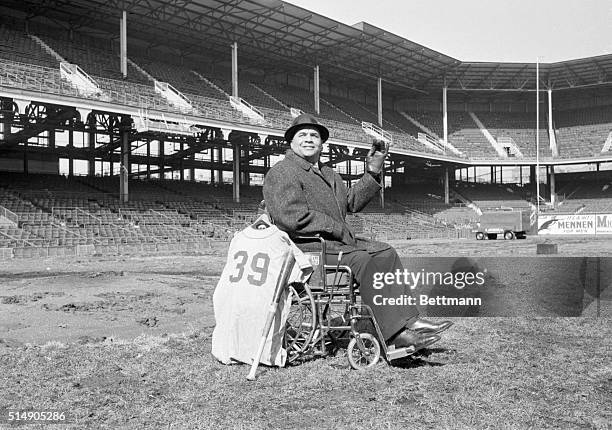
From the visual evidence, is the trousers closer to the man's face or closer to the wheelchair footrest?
the wheelchair footrest

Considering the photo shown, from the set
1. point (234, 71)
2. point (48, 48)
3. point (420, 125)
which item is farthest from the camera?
point (420, 125)

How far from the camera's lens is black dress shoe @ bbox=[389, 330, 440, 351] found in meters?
4.09

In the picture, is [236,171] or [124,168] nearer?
[124,168]

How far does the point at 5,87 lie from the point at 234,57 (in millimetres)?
16785

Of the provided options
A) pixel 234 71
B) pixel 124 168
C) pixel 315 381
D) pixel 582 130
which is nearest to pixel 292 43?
pixel 234 71

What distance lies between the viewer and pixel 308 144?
477cm

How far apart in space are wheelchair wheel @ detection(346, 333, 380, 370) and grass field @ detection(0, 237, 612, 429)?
3.0 inches

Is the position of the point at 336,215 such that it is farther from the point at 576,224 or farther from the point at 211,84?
the point at 576,224

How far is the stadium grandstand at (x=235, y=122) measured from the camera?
26578 millimetres

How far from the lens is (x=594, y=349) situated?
4793 mm

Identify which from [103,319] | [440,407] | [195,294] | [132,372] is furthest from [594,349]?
[195,294]

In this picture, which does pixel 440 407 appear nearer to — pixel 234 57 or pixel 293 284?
pixel 293 284

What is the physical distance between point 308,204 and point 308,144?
0.58 meters

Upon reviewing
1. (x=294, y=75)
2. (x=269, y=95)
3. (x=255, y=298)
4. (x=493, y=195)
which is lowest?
(x=255, y=298)
